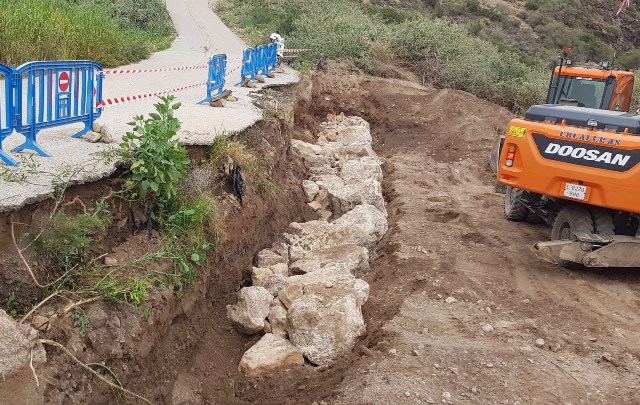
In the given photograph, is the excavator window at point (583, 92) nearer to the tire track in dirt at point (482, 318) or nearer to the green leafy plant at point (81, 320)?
the tire track in dirt at point (482, 318)

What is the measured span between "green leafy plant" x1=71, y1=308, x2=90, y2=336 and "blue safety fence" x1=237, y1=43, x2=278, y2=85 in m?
10.4

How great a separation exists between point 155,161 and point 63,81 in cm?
186

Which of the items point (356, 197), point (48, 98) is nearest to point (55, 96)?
point (48, 98)

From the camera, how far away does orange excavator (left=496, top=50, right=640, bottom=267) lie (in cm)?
716

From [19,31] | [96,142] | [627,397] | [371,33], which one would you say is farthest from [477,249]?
[371,33]

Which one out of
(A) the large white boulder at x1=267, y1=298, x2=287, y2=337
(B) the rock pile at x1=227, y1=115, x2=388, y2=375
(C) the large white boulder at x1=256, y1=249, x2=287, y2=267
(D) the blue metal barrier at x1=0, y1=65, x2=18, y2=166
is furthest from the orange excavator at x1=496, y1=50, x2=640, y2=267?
(D) the blue metal barrier at x1=0, y1=65, x2=18, y2=166

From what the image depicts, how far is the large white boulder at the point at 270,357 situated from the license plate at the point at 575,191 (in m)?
3.62

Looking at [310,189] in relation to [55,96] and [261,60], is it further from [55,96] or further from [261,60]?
[261,60]

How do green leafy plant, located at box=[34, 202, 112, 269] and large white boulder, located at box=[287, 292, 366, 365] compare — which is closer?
green leafy plant, located at box=[34, 202, 112, 269]

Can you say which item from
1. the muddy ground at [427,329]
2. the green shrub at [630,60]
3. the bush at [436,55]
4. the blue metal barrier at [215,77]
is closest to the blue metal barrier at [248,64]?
the blue metal barrier at [215,77]

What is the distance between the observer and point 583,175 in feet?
24.0

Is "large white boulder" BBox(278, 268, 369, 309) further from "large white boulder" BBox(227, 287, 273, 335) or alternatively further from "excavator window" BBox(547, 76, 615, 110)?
"excavator window" BBox(547, 76, 615, 110)

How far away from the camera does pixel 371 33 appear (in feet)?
72.0

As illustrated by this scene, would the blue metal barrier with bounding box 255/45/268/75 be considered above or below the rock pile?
above
